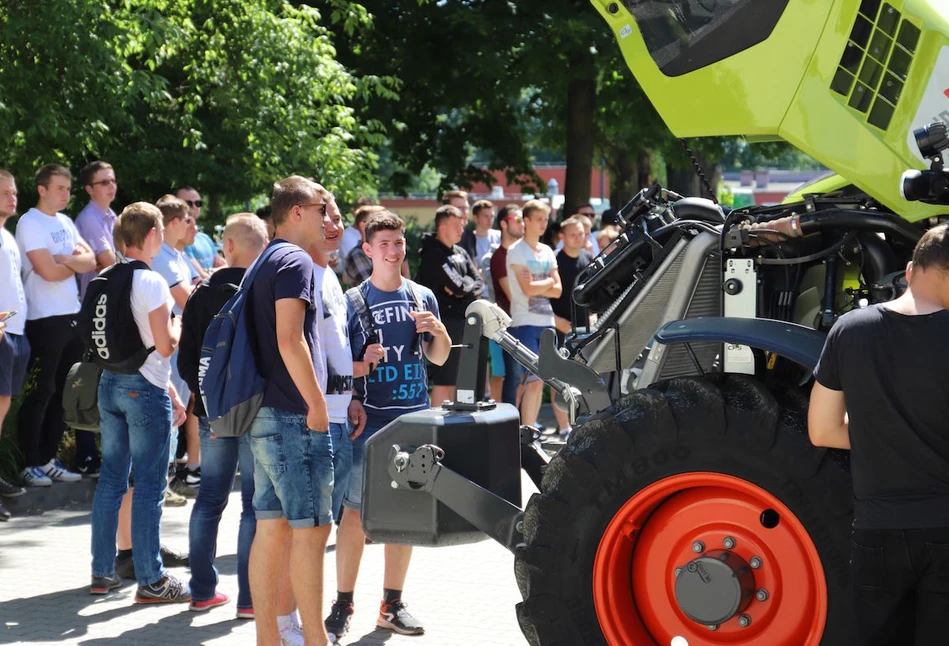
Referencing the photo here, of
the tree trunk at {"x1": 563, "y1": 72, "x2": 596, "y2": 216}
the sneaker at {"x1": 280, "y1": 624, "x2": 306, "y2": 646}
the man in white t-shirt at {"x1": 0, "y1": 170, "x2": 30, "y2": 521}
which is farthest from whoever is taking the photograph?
the tree trunk at {"x1": 563, "y1": 72, "x2": 596, "y2": 216}

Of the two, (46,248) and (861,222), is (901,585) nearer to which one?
(861,222)

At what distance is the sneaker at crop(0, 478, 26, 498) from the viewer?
905cm

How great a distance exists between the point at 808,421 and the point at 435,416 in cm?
158

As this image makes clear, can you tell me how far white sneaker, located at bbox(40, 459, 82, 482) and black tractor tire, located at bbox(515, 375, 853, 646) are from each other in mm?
5591

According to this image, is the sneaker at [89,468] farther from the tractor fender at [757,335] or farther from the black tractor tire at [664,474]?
the tractor fender at [757,335]

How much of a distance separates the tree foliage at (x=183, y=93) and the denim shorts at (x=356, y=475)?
17.2 feet

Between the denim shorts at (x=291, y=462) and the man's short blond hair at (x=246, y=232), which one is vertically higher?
the man's short blond hair at (x=246, y=232)

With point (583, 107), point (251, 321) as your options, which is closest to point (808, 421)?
point (251, 321)

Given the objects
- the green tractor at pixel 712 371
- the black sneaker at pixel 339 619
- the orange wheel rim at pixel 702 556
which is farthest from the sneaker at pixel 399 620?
the orange wheel rim at pixel 702 556

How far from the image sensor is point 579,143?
19.0 meters

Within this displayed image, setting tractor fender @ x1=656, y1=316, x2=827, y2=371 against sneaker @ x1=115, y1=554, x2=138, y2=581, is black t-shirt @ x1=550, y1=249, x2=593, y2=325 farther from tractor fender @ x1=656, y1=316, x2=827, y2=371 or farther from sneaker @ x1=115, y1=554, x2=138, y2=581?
tractor fender @ x1=656, y1=316, x2=827, y2=371

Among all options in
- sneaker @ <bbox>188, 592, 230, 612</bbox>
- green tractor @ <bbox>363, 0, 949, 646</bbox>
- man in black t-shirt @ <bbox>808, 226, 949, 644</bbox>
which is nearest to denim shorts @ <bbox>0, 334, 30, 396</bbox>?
sneaker @ <bbox>188, 592, 230, 612</bbox>

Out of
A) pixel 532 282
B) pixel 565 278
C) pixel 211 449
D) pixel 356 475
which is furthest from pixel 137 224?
pixel 565 278

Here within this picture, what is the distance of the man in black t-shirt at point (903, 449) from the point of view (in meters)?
3.84
